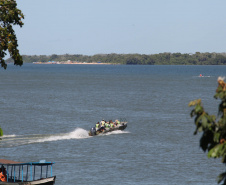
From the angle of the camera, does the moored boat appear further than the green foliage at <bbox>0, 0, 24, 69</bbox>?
Yes

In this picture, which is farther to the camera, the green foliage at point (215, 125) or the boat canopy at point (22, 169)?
the boat canopy at point (22, 169)

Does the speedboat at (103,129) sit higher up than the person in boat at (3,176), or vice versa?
the person in boat at (3,176)

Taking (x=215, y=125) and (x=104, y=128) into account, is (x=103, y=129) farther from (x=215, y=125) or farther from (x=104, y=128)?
(x=215, y=125)

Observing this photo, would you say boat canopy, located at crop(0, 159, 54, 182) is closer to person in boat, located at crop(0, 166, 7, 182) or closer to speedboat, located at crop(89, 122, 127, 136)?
person in boat, located at crop(0, 166, 7, 182)

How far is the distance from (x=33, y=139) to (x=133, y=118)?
27.2 m

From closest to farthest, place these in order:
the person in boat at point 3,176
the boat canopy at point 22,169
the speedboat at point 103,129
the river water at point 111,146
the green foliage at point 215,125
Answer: the green foliage at point 215,125 < the boat canopy at point 22,169 < the person in boat at point 3,176 < the river water at point 111,146 < the speedboat at point 103,129

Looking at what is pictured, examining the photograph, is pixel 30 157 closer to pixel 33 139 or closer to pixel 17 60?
pixel 33 139

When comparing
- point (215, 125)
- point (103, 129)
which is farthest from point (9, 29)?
point (103, 129)

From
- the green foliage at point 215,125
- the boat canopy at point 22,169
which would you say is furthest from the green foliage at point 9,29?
the green foliage at point 215,125

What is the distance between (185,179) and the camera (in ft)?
137

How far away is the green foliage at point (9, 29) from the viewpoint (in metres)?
35.8

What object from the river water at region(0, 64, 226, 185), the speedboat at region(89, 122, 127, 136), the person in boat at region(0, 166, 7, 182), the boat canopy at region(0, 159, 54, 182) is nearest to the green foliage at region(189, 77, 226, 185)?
the boat canopy at region(0, 159, 54, 182)

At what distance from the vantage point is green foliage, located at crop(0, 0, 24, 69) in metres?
35.8

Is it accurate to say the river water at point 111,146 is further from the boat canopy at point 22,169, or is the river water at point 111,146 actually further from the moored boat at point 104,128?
the boat canopy at point 22,169
